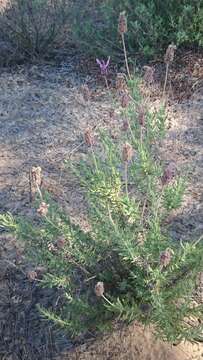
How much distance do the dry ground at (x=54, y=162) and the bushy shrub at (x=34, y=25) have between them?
0.22 meters

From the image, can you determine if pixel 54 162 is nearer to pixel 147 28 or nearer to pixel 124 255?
pixel 147 28

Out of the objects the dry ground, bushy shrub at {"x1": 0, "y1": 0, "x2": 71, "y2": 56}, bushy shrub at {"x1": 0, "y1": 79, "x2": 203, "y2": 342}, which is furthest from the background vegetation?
bushy shrub at {"x1": 0, "y1": 79, "x2": 203, "y2": 342}

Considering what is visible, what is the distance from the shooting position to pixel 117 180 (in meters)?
2.40

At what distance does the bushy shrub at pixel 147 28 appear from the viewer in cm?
446

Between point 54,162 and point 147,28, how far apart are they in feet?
4.54

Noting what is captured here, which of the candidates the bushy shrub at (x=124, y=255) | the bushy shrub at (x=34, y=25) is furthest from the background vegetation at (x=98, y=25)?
the bushy shrub at (x=124, y=255)

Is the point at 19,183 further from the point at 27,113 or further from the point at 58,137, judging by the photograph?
the point at 27,113

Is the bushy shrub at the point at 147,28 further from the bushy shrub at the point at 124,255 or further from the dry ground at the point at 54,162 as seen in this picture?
the bushy shrub at the point at 124,255

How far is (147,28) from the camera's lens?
4.56 meters

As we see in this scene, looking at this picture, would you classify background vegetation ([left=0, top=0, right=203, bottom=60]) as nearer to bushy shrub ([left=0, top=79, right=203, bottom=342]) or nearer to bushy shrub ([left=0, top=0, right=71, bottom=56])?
bushy shrub ([left=0, top=0, right=71, bottom=56])

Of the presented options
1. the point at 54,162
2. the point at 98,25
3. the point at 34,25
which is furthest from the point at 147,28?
the point at 54,162

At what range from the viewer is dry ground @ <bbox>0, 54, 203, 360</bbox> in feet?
9.18

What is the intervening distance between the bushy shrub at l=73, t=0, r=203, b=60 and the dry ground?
0.88 feet

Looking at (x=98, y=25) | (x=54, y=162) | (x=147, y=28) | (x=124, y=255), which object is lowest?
(x=54, y=162)
